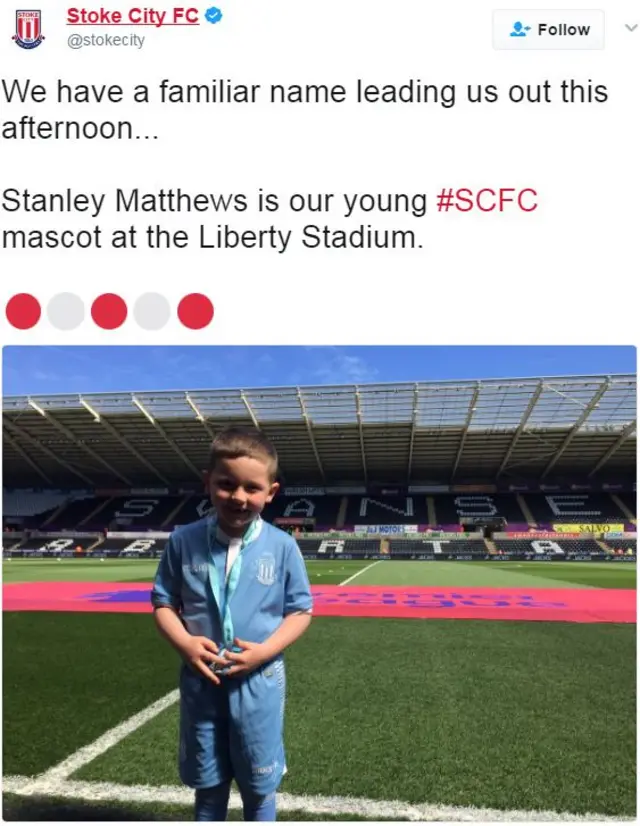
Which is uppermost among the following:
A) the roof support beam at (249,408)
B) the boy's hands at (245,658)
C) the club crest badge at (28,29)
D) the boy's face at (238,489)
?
the club crest badge at (28,29)

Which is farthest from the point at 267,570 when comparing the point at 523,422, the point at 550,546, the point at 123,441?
the point at 550,546

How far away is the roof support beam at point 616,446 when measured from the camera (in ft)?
81.1

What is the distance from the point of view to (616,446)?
89.3 ft

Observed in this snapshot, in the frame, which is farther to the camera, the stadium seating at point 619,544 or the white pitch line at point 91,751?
the stadium seating at point 619,544

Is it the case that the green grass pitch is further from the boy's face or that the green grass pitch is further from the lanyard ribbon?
the boy's face

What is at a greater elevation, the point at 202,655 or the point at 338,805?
the point at 202,655

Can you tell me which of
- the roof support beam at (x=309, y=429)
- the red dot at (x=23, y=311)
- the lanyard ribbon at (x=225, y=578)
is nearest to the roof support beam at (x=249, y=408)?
the roof support beam at (x=309, y=429)

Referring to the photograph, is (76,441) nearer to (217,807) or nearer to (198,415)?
(198,415)

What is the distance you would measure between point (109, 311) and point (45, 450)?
23230mm

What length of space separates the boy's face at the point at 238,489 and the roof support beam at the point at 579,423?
1781cm

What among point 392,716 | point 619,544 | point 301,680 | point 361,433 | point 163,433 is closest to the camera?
point 392,716

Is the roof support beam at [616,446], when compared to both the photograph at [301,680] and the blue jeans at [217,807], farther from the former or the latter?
the blue jeans at [217,807]

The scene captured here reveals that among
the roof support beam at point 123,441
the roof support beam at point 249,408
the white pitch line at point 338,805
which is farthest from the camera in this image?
the roof support beam at point 123,441

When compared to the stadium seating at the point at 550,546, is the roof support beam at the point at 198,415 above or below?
above
